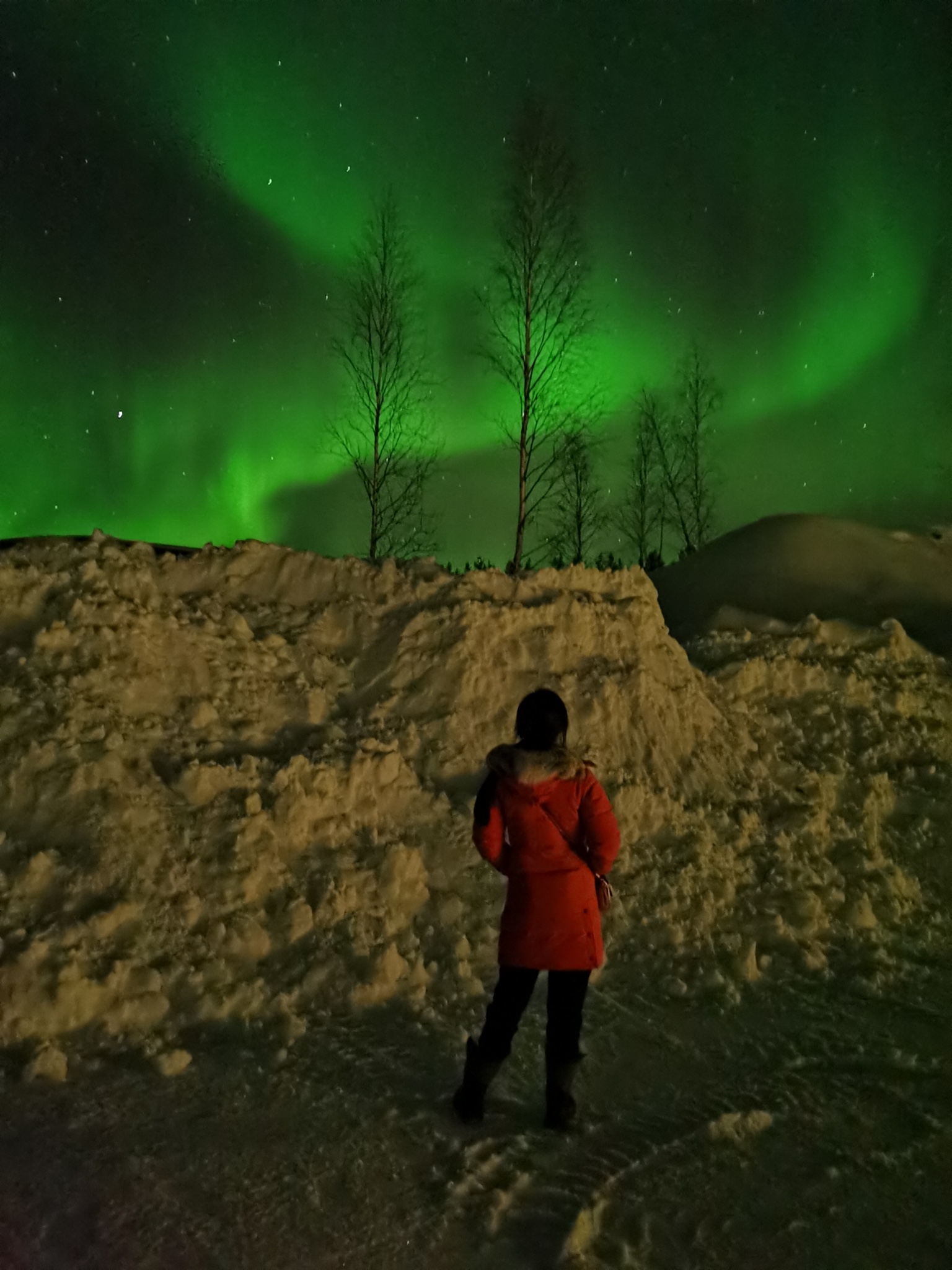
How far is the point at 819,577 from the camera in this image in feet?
53.1

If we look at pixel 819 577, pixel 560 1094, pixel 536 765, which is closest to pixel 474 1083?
pixel 560 1094

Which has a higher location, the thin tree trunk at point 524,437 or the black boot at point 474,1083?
the thin tree trunk at point 524,437

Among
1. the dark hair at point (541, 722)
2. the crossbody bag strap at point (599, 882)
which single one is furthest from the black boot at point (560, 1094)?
the dark hair at point (541, 722)

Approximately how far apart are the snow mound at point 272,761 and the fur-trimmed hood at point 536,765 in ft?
5.35

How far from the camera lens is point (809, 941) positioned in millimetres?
5668

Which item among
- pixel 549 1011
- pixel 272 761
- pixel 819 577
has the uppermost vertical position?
pixel 819 577

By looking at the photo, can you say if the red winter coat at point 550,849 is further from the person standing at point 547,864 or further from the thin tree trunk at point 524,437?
the thin tree trunk at point 524,437

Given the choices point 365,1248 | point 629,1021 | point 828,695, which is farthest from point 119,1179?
point 828,695

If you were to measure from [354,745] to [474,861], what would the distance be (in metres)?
1.05

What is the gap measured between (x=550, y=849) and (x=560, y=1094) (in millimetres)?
925

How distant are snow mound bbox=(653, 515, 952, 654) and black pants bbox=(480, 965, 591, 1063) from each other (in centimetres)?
981

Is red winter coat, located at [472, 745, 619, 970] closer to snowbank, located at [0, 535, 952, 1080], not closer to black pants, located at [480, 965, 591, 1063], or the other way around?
black pants, located at [480, 965, 591, 1063]

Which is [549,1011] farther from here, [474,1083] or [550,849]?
[550,849]

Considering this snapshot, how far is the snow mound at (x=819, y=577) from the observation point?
1482cm
